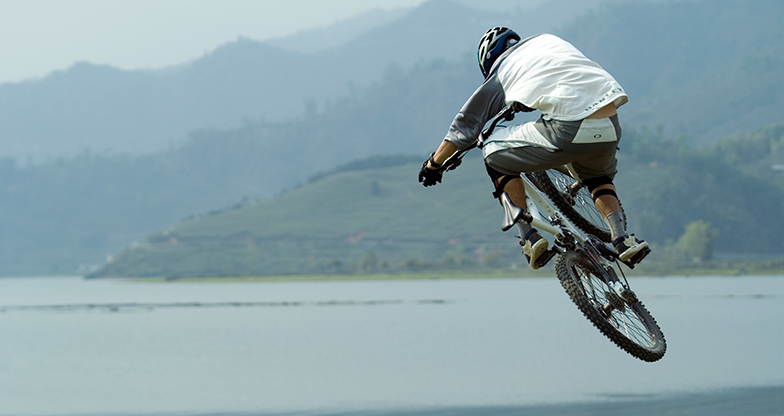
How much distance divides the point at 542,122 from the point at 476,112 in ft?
1.84

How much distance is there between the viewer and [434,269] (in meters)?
179

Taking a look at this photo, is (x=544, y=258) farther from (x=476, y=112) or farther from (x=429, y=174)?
(x=476, y=112)

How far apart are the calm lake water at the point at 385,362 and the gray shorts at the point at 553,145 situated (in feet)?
85.7

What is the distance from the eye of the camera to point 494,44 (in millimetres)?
7473

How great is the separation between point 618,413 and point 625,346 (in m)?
26.7

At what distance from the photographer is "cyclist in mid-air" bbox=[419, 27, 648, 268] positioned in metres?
6.91

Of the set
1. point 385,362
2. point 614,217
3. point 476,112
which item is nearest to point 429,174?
point 476,112

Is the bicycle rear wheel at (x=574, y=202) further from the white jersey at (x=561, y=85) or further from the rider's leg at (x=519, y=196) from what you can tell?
the white jersey at (x=561, y=85)

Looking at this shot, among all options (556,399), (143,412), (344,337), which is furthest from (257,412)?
(344,337)

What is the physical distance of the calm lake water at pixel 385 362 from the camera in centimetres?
3781

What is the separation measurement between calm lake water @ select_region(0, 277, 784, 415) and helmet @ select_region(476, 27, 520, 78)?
26.6 m

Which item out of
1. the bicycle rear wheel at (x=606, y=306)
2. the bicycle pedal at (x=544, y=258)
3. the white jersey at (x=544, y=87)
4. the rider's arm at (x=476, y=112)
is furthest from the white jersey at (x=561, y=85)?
the bicycle rear wheel at (x=606, y=306)

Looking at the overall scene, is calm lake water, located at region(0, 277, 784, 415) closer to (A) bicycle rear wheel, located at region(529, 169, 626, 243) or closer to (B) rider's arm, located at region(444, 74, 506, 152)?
(A) bicycle rear wheel, located at region(529, 169, 626, 243)

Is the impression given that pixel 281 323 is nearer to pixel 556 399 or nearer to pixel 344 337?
pixel 344 337
